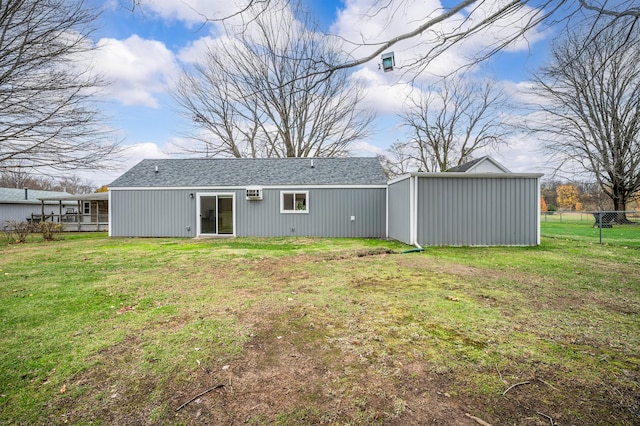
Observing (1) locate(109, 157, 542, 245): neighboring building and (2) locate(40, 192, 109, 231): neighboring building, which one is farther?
(2) locate(40, 192, 109, 231): neighboring building

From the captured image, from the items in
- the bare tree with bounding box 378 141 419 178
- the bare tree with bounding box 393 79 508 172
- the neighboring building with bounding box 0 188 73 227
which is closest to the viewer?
the neighboring building with bounding box 0 188 73 227

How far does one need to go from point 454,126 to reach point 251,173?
17764 mm

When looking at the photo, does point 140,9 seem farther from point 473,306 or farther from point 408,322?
point 473,306

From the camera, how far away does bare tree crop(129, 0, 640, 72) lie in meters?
2.70

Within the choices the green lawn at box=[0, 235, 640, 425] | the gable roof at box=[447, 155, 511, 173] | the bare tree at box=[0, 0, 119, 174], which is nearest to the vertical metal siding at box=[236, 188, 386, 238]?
the bare tree at box=[0, 0, 119, 174]

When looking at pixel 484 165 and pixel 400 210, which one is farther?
pixel 484 165

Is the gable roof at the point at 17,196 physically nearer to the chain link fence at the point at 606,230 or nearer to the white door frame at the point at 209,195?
the white door frame at the point at 209,195

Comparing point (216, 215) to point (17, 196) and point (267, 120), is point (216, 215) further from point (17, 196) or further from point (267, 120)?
point (17, 196)

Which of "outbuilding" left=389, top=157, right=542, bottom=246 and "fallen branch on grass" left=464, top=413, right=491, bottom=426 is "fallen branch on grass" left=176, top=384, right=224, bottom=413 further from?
"outbuilding" left=389, top=157, right=542, bottom=246

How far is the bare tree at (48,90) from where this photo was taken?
302 inches

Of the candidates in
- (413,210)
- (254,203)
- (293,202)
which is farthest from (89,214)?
(413,210)

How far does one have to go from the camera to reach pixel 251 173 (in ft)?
45.1

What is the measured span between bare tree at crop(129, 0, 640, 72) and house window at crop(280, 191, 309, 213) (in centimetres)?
974

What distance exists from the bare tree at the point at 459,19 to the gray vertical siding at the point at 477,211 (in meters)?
6.23
